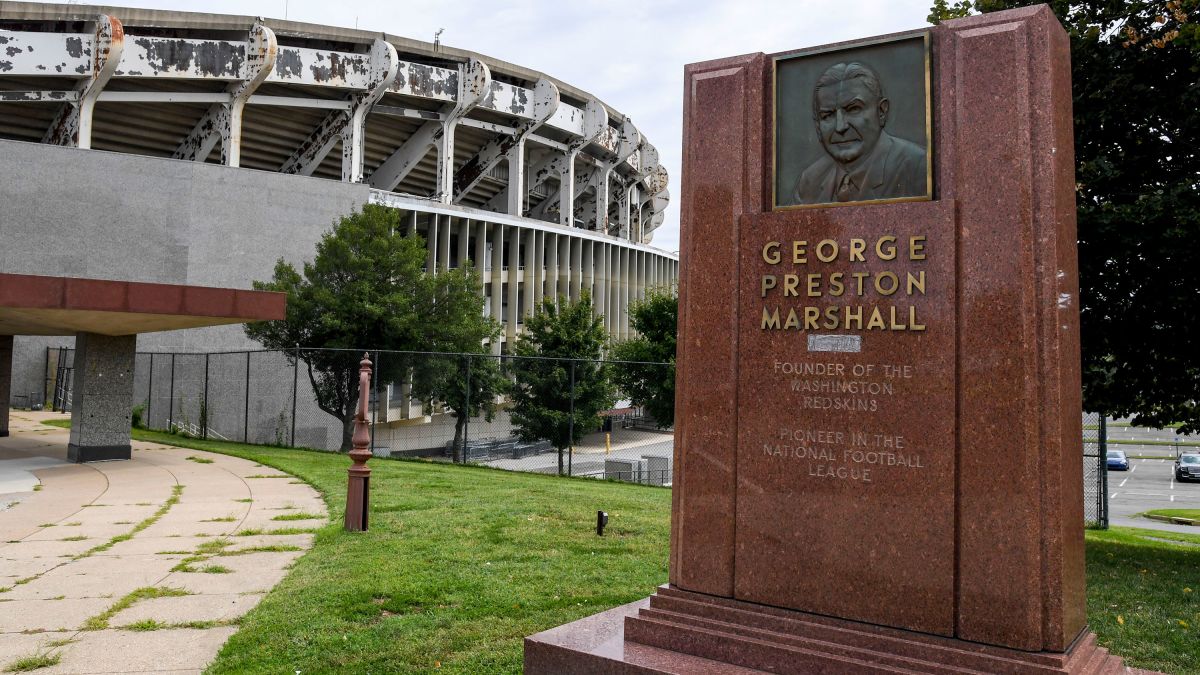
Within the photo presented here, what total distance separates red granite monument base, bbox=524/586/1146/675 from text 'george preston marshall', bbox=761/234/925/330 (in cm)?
153

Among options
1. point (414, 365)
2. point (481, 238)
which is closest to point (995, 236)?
point (414, 365)

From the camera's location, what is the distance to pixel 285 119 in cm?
3794

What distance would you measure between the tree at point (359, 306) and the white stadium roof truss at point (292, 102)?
455 inches

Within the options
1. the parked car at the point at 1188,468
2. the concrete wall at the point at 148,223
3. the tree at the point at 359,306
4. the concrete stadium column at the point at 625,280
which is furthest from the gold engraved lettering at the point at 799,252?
the parked car at the point at 1188,468

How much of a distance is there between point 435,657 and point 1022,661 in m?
3.31

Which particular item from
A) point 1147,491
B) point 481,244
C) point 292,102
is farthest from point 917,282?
point 1147,491

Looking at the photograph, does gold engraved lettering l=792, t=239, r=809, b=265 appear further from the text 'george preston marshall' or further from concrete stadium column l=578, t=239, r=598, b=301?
concrete stadium column l=578, t=239, r=598, b=301

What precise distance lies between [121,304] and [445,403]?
843 cm

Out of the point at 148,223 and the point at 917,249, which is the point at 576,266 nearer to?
the point at 148,223

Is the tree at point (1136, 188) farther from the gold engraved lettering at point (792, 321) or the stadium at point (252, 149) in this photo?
the stadium at point (252, 149)

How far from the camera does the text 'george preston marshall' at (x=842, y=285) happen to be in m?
4.38

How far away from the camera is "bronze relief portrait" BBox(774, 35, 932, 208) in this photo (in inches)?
176

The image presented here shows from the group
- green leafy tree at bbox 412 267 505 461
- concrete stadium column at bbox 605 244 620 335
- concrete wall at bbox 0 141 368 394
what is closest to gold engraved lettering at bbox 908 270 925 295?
green leafy tree at bbox 412 267 505 461

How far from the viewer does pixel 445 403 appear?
20938 millimetres
